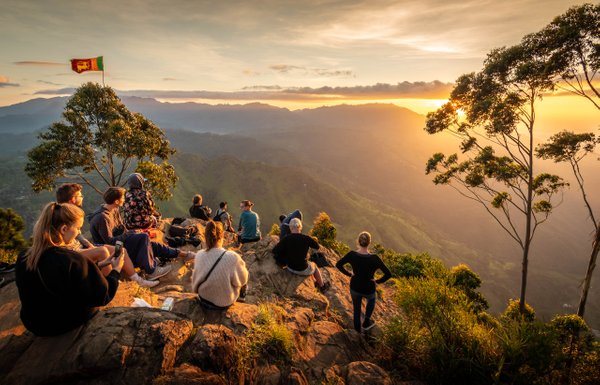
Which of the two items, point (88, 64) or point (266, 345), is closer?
point (266, 345)

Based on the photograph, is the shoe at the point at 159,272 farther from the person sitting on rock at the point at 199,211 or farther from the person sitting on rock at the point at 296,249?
the person sitting on rock at the point at 199,211

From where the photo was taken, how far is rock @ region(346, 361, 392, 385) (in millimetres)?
4535

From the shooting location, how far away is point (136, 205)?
8.42m

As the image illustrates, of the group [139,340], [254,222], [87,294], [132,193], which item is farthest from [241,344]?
[254,222]

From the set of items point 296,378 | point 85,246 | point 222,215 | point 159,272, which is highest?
point 85,246

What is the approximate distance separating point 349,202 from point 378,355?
19339cm

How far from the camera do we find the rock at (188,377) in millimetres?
3389

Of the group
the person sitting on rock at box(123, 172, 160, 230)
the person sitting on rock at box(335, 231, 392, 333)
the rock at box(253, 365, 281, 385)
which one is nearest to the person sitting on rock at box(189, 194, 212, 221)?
the person sitting on rock at box(123, 172, 160, 230)

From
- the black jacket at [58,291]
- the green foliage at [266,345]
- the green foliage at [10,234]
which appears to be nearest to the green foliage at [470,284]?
the green foliage at [266,345]

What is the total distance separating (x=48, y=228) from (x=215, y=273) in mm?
2668

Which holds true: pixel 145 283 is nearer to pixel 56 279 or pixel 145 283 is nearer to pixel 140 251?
pixel 140 251

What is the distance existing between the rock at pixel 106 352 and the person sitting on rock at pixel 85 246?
42.2 inches

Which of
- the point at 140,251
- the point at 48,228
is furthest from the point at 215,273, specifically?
the point at 140,251

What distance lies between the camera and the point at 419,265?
2289cm
